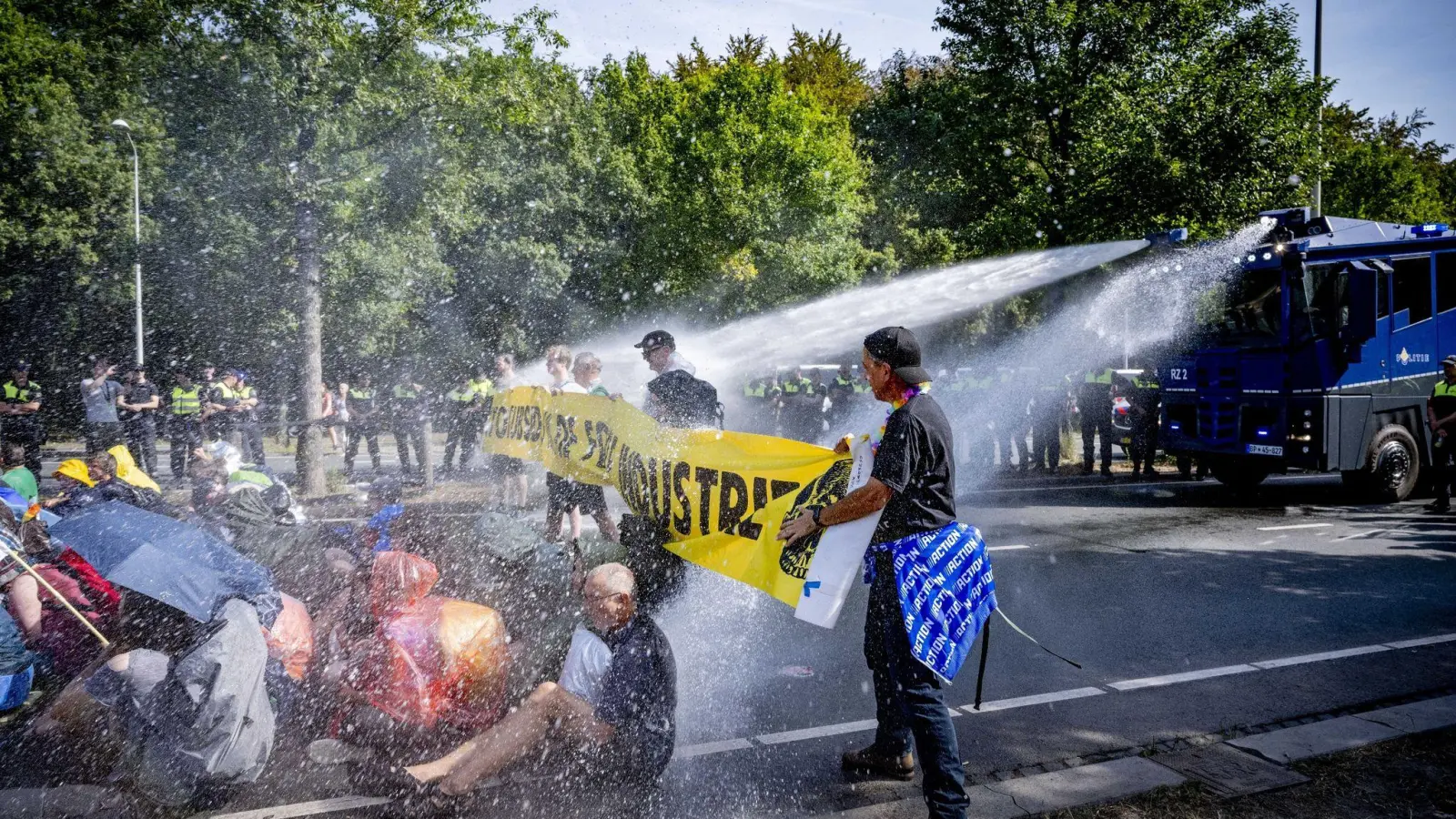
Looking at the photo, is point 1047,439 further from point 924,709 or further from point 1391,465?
point 924,709

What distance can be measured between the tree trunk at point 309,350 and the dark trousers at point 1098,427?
1137 centimetres

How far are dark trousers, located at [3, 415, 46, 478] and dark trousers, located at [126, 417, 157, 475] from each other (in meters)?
1.63

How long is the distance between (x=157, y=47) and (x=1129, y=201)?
1286 centimetres

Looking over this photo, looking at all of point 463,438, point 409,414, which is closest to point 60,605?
point 409,414

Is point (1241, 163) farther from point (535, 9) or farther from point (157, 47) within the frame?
point (157, 47)

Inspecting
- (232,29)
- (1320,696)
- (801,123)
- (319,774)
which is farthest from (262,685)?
(801,123)

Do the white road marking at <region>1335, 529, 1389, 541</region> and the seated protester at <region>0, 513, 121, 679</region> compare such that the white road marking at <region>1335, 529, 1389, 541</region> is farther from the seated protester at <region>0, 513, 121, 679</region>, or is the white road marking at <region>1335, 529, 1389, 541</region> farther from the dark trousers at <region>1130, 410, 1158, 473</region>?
the seated protester at <region>0, 513, 121, 679</region>

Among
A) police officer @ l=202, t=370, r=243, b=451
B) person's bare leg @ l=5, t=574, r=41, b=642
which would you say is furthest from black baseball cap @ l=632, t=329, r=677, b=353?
police officer @ l=202, t=370, r=243, b=451

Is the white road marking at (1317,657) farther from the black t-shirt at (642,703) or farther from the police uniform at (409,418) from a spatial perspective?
the police uniform at (409,418)

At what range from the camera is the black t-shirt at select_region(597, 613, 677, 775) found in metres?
3.85

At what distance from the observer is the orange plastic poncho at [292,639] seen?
14.2 ft

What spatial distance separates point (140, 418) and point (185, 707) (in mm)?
12976

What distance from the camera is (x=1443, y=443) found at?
35.4ft

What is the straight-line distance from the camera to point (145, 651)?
4016mm
